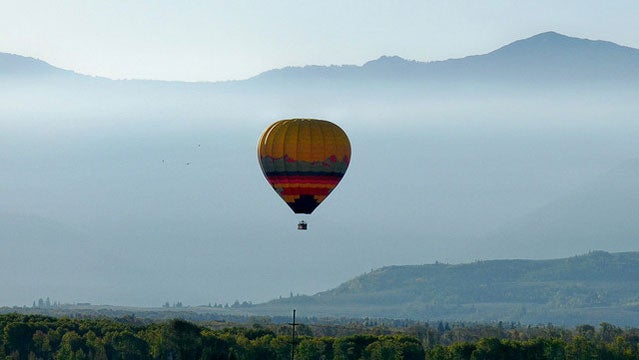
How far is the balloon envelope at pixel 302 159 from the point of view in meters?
156

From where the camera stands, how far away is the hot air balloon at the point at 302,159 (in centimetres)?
15625

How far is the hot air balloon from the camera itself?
6152 inches

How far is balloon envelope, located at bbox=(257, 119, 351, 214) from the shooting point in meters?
156

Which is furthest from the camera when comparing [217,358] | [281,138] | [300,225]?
[217,358]

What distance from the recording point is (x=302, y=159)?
512 feet

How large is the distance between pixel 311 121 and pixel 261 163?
683 centimetres

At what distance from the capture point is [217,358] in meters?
189

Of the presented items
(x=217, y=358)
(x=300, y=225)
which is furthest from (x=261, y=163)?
(x=217, y=358)

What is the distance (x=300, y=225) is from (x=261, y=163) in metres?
15.6

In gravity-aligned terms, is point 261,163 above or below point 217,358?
above

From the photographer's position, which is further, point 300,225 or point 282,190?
point 282,190

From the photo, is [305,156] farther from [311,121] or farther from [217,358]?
[217,358]

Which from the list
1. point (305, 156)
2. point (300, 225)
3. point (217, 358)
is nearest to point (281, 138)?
point (305, 156)

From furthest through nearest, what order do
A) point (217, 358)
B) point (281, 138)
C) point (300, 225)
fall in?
point (217, 358) → point (281, 138) → point (300, 225)
